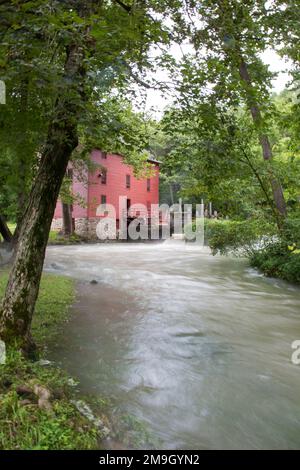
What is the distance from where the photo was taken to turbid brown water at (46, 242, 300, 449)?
418 centimetres

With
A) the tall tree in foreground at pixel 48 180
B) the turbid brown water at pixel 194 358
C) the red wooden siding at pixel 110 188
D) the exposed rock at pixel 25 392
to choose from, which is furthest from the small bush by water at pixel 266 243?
the red wooden siding at pixel 110 188

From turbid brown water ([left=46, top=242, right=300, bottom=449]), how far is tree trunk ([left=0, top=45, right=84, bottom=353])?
0.96 meters

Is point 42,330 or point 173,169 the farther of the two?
point 173,169

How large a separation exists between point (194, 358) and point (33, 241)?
311cm

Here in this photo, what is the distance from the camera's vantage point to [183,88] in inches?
227

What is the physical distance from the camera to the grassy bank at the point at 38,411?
10.1 ft

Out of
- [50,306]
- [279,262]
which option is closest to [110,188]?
[279,262]

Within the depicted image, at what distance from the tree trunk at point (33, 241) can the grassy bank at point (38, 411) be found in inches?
18.5

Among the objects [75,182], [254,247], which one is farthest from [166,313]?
[75,182]

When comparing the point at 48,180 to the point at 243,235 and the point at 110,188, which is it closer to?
the point at 243,235

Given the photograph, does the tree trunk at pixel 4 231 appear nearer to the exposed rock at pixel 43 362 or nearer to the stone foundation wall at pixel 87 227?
the exposed rock at pixel 43 362

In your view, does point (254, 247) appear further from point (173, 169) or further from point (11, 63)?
point (11, 63)

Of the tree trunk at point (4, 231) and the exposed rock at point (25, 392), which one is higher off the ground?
the tree trunk at point (4, 231)
